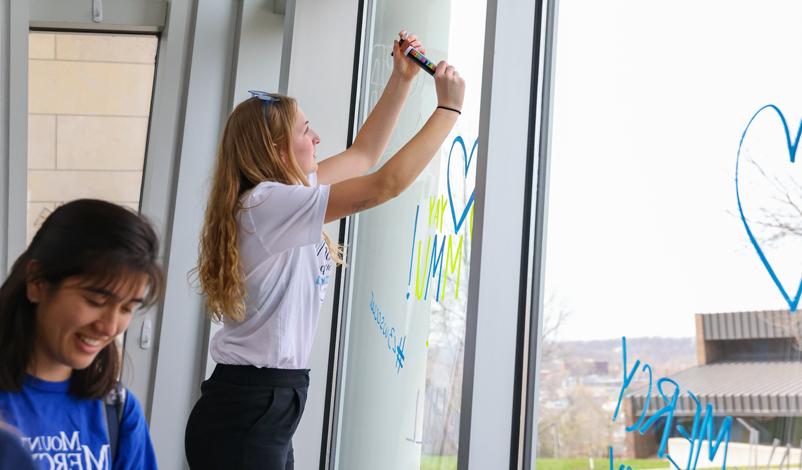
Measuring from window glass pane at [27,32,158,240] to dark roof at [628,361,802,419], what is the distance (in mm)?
3095

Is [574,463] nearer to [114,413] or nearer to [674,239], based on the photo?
[674,239]

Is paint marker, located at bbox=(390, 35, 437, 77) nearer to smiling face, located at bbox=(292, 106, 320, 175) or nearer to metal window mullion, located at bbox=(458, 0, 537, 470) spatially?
metal window mullion, located at bbox=(458, 0, 537, 470)

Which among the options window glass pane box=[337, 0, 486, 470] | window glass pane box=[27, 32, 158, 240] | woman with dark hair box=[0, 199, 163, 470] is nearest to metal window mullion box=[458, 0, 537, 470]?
window glass pane box=[337, 0, 486, 470]

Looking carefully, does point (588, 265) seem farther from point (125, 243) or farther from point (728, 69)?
point (125, 243)

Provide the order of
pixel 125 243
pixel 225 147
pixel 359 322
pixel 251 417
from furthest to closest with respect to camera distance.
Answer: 1. pixel 359 322
2. pixel 225 147
3. pixel 251 417
4. pixel 125 243

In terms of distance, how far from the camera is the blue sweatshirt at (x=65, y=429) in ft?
3.61

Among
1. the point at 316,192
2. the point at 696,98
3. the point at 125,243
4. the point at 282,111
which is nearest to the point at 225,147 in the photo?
the point at 282,111

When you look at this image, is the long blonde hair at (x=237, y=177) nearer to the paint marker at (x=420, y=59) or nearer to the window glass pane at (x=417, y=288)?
the paint marker at (x=420, y=59)

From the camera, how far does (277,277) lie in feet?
5.45

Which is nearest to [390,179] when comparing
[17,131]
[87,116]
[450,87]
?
[450,87]

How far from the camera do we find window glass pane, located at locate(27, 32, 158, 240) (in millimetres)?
3848

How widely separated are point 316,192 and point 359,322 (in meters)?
1.03

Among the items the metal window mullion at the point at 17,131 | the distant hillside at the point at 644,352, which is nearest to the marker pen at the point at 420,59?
the distant hillside at the point at 644,352

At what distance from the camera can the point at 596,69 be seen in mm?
1478
